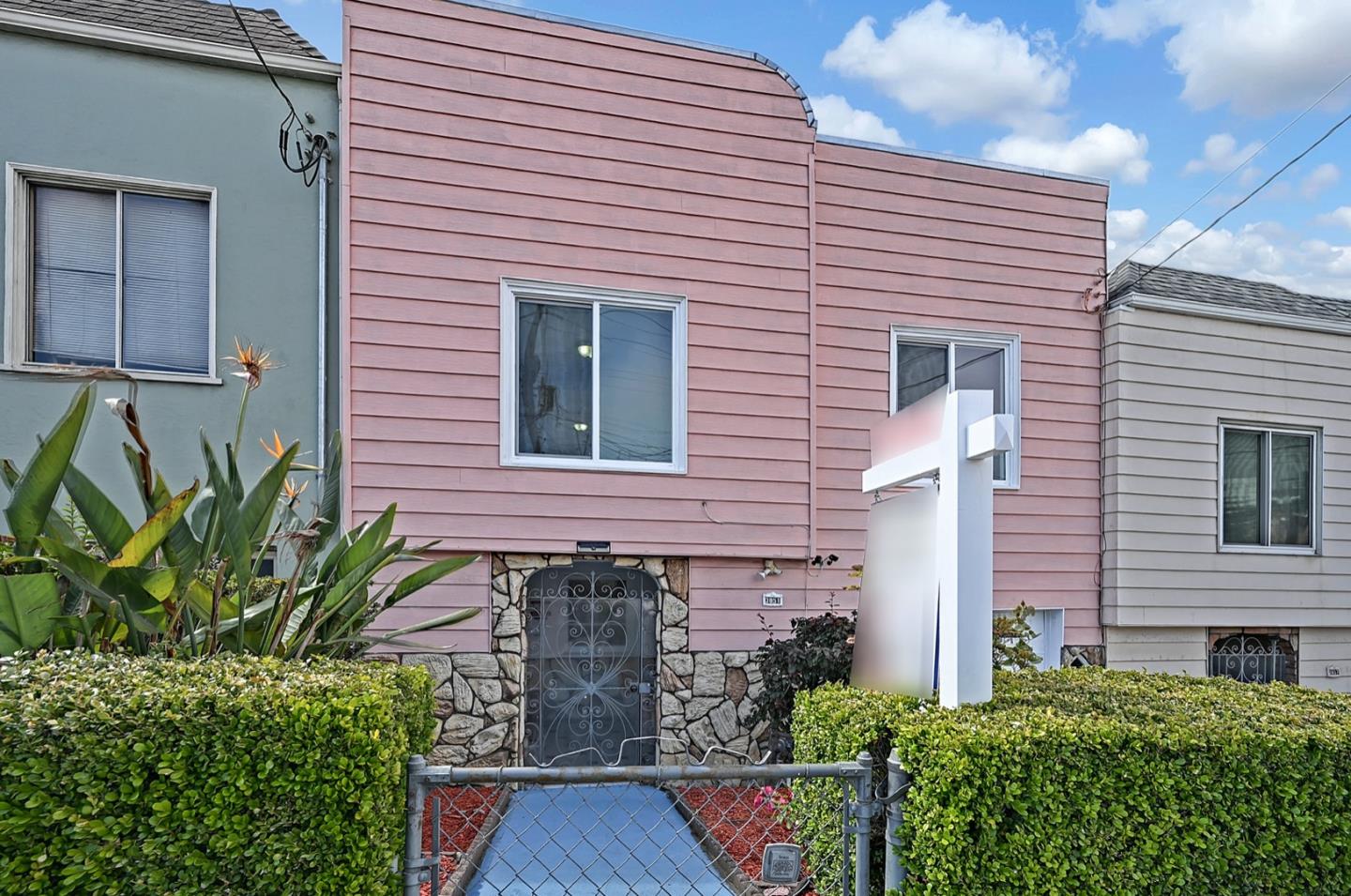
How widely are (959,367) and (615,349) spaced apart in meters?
3.19

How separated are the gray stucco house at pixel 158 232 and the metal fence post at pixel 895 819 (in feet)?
15.9

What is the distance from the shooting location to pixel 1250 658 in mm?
8414

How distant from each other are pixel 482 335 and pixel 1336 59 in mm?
7106

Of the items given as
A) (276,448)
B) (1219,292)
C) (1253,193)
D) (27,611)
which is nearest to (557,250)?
(276,448)

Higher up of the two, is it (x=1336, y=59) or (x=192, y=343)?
(x=1336, y=59)

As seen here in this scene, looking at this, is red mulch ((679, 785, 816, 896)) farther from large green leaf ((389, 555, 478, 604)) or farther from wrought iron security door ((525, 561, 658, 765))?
large green leaf ((389, 555, 478, 604))

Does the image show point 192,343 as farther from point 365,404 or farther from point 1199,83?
point 1199,83

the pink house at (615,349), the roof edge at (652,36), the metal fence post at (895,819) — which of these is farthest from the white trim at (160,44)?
the metal fence post at (895,819)

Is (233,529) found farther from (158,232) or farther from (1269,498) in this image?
(1269,498)

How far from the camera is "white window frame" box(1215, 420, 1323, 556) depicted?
823 cm

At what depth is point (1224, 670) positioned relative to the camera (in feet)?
27.1

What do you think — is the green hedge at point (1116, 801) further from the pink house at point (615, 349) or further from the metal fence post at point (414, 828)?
the pink house at point (615, 349)

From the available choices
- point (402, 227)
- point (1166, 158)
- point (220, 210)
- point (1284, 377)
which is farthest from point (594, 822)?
point (1166, 158)

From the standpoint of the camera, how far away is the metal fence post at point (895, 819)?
302 centimetres
